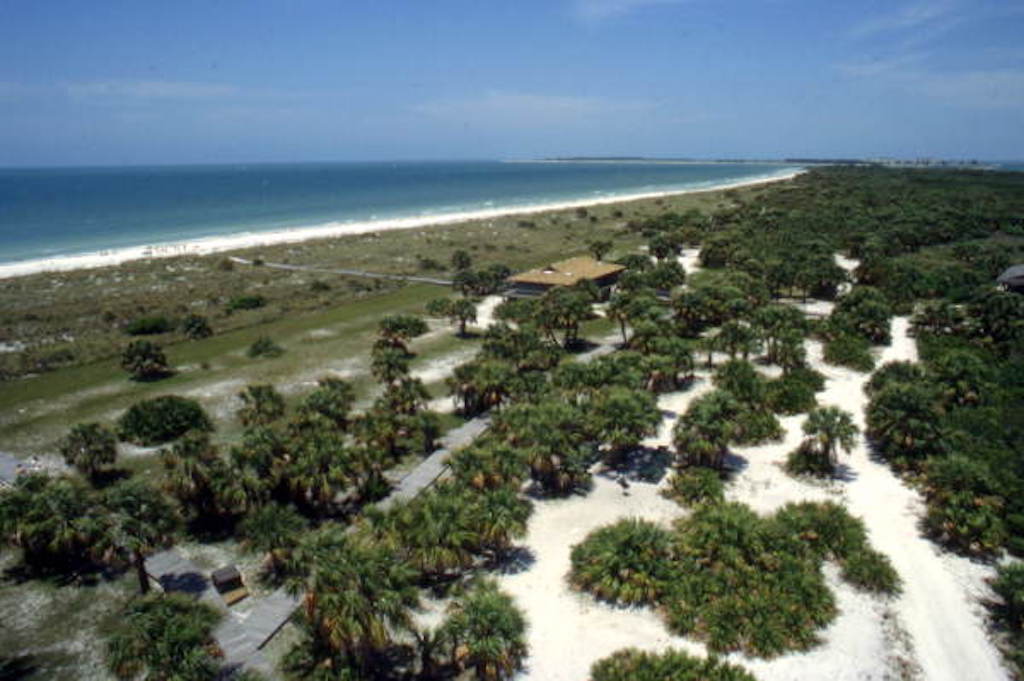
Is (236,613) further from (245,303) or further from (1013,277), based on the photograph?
(1013,277)

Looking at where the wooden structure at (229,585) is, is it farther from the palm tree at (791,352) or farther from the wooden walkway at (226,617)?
the palm tree at (791,352)

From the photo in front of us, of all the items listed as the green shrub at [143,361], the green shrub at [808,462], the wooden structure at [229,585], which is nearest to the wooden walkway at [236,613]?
the wooden structure at [229,585]

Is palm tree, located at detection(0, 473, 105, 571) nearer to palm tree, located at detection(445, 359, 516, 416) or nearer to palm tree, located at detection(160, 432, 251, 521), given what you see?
palm tree, located at detection(160, 432, 251, 521)

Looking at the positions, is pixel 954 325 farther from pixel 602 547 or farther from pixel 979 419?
pixel 602 547

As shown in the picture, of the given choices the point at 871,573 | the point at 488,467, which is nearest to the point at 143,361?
the point at 488,467

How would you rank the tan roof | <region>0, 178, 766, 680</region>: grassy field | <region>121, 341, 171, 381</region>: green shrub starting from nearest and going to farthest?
<region>0, 178, 766, 680</region>: grassy field, <region>121, 341, 171, 381</region>: green shrub, the tan roof

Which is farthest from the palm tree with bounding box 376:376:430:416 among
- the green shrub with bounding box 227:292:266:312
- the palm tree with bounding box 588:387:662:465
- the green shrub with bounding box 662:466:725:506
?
the green shrub with bounding box 227:292:266:312
